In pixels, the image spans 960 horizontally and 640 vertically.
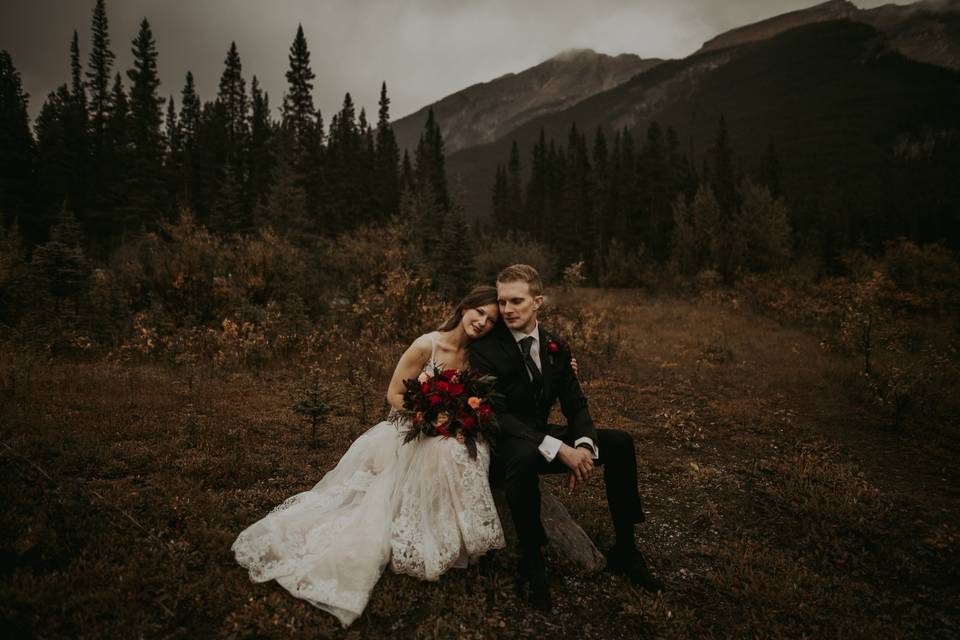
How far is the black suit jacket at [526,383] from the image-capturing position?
4.05 meters

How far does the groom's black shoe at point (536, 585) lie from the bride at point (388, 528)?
262mm

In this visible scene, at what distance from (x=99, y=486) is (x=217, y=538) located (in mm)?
1705

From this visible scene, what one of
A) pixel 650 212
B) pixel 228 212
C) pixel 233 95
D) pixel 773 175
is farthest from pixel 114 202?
pixel 773 175

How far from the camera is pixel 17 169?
34.1 m

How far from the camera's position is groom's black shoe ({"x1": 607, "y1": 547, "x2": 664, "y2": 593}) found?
370 cm

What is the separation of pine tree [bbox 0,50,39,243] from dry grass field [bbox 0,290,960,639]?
33.8 metres

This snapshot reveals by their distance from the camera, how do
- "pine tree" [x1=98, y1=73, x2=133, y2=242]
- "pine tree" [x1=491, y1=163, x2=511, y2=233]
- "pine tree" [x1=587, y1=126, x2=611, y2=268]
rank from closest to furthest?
"pine tree" [x1=98, y1=73, x2=133, y2=242], "pine tree" [x1=587, y1=126, x2=611, y2=268], "pine tree" [x1=491, y1=163, x2=511, y2=233]

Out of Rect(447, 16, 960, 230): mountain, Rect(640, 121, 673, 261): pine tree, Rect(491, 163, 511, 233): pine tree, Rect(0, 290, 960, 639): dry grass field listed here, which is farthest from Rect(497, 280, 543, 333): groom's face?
Rect(491, 163, 511, 233): pine tree

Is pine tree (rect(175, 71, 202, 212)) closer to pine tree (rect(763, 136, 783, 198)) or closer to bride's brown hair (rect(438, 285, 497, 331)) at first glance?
bride's brown hair (rect(438, 285, 497, 331))

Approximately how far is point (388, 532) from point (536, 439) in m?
1.35

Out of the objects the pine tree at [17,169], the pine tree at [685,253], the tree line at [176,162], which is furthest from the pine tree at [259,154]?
the pine tree at [685,253]

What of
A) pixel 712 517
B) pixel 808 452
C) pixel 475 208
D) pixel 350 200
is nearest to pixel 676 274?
pixel 808 452

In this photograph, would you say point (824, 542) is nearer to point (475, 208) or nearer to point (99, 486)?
point (99, 486)

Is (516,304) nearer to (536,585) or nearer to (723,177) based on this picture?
(536,585)
